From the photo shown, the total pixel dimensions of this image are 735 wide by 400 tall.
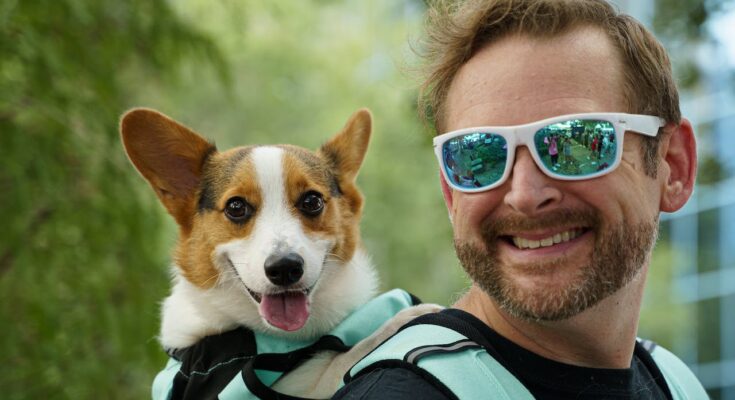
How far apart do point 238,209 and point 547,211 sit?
158cm

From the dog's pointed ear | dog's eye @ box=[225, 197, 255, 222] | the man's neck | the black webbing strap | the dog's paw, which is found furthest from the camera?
the dog's pointed ear

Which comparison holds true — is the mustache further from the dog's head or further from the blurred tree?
the blurred tree

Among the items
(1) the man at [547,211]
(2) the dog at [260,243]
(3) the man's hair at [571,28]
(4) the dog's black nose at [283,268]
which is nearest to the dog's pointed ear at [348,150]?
(2) the dog at [260,243]

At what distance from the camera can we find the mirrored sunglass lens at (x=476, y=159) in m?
2.42

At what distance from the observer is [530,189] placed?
2.38m

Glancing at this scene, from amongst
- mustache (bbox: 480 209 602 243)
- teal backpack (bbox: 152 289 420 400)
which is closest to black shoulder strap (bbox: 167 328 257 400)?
teal backpack (bbox: 152 289 420 400)

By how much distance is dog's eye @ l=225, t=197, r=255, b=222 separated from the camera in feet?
11.8

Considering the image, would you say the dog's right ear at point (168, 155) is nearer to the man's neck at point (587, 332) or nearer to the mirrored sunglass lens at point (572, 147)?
the man's neck at point (587, 332)

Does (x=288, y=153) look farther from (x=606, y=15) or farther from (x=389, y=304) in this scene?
(x=606, y=15)

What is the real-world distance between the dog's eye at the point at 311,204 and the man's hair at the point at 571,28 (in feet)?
3.09

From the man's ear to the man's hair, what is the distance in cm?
6

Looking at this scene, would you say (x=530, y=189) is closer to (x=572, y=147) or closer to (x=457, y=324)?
(x=572, y=147)

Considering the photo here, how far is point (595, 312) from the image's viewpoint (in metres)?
2.50

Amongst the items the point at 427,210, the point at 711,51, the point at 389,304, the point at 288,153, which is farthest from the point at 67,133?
the point at 427,210
